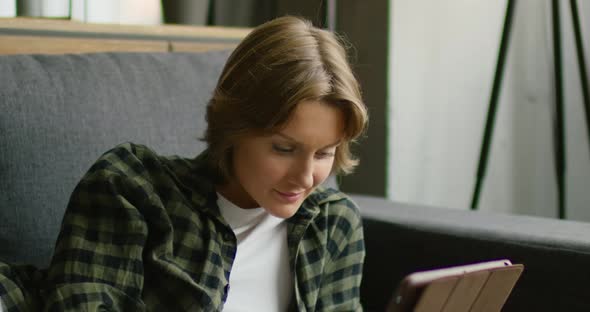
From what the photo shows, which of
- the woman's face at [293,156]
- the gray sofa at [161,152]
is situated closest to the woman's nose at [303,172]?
the woman's face at [293,156]

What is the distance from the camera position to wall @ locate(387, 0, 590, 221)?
6.91 ft

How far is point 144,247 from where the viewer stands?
1110 millimetres

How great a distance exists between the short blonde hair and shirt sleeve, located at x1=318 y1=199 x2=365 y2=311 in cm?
18

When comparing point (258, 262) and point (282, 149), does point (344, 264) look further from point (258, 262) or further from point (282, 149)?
point (282, 149)

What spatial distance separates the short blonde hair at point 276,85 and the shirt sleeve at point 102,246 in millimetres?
146

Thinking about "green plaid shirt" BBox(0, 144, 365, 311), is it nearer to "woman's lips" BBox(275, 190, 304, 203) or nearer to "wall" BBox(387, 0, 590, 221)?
"woman's lips" BBox(275, 190, 304, 203)

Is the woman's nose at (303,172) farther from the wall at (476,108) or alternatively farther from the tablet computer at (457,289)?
the wall at (476,108)

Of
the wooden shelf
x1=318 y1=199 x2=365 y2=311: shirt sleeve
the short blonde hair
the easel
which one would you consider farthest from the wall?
the short blonde hair

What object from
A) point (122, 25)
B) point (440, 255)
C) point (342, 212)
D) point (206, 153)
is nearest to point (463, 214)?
point (440, 255)

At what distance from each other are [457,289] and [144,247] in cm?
45

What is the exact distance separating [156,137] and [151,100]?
Result: 7 cm

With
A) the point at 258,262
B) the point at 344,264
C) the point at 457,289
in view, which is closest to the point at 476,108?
the point at 344,264

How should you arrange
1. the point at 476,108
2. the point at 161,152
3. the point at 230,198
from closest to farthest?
the point at 230,198, the point at 161,152, the point at 476,108

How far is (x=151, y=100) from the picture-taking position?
1396mm
